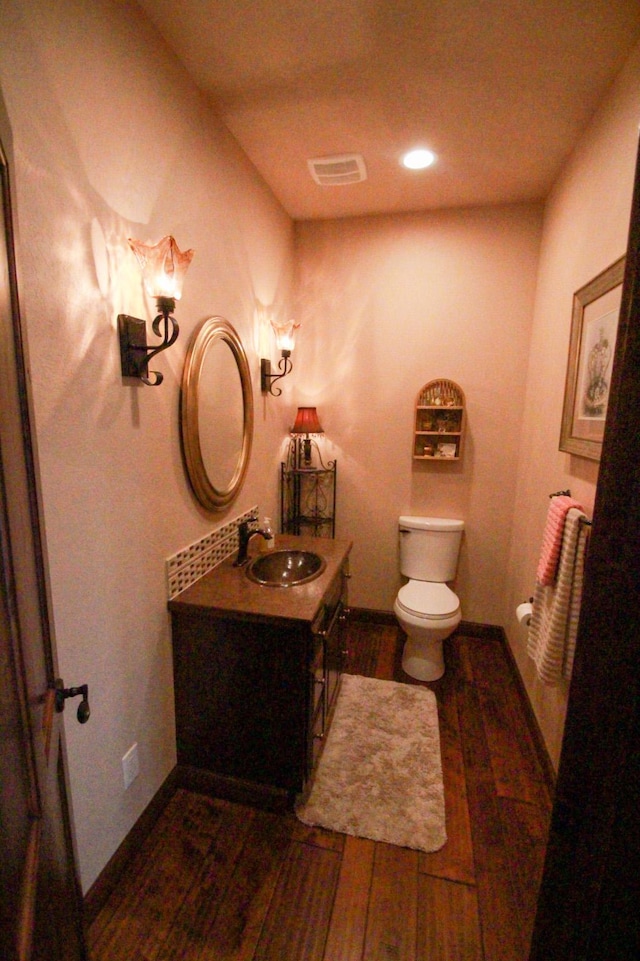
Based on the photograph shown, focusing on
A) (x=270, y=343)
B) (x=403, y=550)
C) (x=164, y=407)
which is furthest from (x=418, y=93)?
(x=403, y=550)

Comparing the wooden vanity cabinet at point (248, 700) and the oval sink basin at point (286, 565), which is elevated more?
the oval sink basin at point (286, 565)

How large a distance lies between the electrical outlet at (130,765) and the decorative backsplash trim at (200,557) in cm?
49

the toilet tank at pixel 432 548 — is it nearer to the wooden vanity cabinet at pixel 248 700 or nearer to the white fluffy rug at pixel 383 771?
the white fluffy rug at pixel 383 771

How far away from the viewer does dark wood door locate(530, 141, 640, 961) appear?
59 centimetres

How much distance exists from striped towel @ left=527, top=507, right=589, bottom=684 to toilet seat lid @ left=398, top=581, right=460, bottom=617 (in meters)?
0.74

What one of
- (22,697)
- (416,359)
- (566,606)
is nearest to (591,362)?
(566,606)

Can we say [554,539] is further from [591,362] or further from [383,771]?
[383,771]

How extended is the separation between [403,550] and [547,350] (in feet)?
4.62

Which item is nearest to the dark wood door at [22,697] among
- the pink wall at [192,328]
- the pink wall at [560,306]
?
the pink wall at [192,328]

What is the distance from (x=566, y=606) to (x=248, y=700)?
118 centimetres

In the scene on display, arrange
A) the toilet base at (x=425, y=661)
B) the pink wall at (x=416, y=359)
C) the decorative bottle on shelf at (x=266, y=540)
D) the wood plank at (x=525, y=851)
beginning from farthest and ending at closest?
the pink wall at (x=416, y=359) < the toilet base at (x=425, y=661) < the decorative bottle on shelf at (x=266, y=540) < the wood plank at (x=525, y=851)

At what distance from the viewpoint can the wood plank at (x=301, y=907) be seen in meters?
1.14

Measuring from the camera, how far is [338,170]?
2.01m

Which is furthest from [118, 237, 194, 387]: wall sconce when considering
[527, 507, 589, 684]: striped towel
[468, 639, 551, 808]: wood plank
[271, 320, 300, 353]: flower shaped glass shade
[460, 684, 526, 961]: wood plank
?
[468, 639, 551, 808]: wood plank
